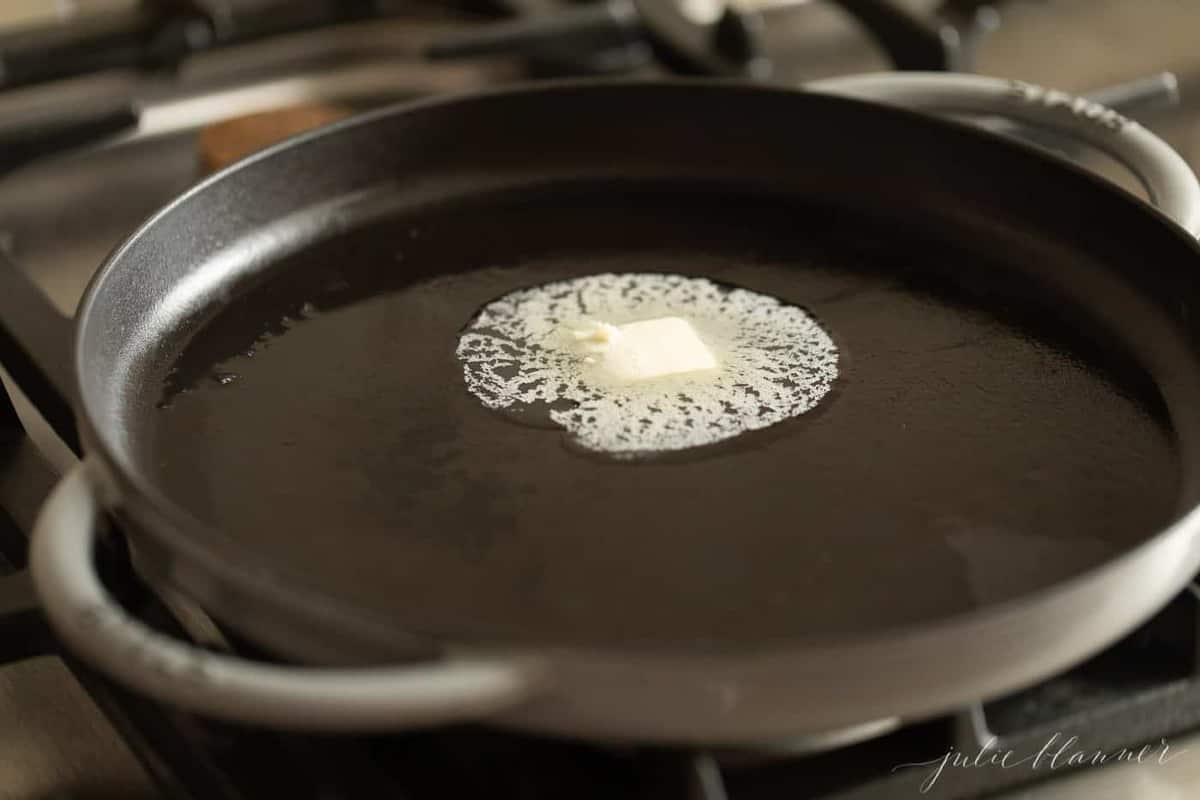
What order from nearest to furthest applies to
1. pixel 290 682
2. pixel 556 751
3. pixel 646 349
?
pixel 290 682
pixel 556 751
pixel 646 349

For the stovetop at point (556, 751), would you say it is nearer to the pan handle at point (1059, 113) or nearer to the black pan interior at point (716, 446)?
the black pan interior at point (716, 446)

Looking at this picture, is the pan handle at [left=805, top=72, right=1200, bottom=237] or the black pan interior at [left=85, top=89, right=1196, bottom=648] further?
the pan handle at [left=805, top=72, right=1200, bottom=237]

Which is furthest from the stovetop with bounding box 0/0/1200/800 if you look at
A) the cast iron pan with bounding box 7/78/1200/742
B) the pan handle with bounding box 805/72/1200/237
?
the pan handle with bounding box 805/72/1200/237

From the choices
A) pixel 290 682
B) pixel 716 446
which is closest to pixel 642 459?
pixel 716 446

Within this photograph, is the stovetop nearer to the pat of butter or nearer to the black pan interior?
the black pan interior

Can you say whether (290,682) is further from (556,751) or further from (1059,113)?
(1059,113)

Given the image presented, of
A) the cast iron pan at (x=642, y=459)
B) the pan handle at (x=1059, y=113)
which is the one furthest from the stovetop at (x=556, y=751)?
the pan handle at (x=1059, y=113)

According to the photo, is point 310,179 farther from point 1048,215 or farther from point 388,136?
point 1048,215
